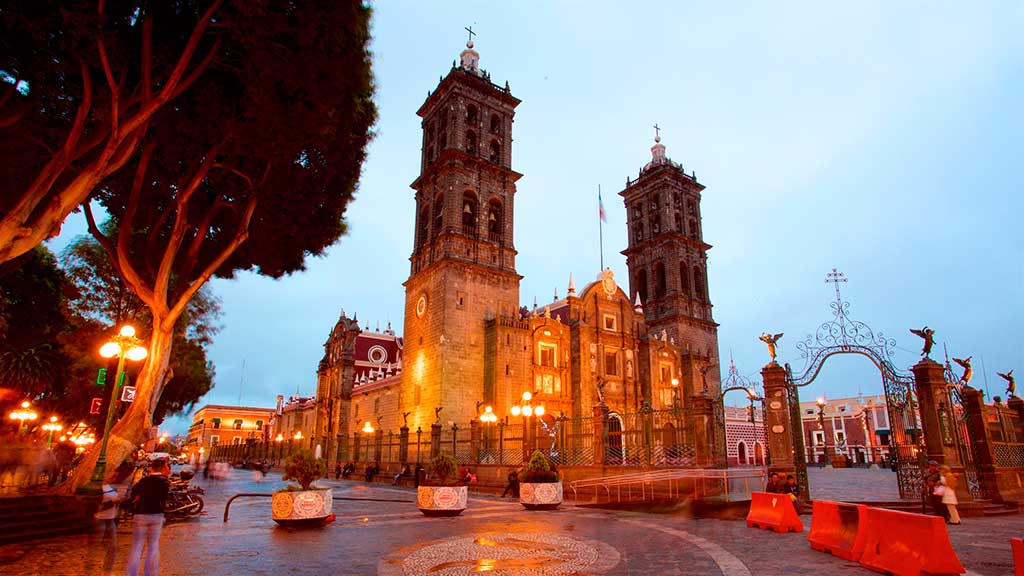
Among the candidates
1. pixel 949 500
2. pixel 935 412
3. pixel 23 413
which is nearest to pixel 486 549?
pixel 949 500

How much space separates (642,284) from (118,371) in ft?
154

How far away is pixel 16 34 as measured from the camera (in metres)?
10.4

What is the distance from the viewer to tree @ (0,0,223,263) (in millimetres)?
9898

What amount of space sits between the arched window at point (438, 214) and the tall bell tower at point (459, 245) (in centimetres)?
7

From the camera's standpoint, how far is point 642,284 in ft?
176

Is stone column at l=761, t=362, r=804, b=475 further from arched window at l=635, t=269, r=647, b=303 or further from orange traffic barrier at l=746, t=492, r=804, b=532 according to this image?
arched window at l=635, t=269, r=647, b=303

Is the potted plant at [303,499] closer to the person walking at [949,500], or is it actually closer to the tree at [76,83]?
the tree at [76,83]

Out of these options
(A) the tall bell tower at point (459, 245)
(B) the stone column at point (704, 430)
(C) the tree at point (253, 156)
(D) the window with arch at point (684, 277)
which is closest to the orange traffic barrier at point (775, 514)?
(B) the stone column at point (704, 430)

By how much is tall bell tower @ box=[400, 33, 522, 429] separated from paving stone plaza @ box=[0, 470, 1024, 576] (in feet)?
69.6

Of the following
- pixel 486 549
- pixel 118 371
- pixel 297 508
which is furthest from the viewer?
pixel 297 508

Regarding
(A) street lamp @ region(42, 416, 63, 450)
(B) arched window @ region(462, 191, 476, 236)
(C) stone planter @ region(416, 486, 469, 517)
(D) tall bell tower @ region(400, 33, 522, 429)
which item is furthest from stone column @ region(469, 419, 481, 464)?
(A) street lamp @ region(42, 416, 63, 450)

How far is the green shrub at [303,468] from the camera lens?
1206 centimetres

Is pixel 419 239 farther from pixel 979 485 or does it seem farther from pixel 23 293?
pixel 979 485

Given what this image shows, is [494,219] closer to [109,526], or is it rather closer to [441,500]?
[441,500]
